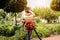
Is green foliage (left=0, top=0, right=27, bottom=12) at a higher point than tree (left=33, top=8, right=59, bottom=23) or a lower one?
higher

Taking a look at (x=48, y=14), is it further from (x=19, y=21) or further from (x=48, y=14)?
(x=19, y=21)

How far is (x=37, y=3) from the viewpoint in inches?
1166

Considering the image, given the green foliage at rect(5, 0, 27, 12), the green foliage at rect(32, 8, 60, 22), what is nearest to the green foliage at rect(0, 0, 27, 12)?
the green foliage at rect(5, 0, 27, 12)

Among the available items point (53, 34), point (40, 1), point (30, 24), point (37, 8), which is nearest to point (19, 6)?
point (53, 34)

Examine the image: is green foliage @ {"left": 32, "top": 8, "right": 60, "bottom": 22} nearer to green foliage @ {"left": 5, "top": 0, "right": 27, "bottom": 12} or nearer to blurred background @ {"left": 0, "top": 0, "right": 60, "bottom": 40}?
blurred background @ {"left": 0, "top": 0, "right": 60, "bottom": 40}

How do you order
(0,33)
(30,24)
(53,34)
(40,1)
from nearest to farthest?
(30,24), (0,33), (53,34), (40,1)

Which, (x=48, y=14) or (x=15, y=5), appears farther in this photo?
(x=48, y=14)

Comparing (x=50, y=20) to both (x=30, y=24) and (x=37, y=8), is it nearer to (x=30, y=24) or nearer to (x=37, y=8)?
(x=37, y=8)

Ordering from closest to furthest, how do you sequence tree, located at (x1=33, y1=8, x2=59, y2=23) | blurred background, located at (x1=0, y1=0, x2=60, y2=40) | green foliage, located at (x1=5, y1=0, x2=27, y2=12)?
blurred background, located at (x1=0, y1=0, x2=60, y2=40)
green foliage, located at (x1=5, y1=0, x2=27, y2=12)
tree, located at (x1=33, y1=8, x2=59, y2=23)

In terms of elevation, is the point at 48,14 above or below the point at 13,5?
below

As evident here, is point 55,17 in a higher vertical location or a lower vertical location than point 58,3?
lower

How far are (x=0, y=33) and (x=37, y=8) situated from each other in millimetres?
20219

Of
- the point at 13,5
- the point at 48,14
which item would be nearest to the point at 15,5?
the point at 13,5

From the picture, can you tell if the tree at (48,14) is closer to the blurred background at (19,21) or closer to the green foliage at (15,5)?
the blurred background at (19,21)
